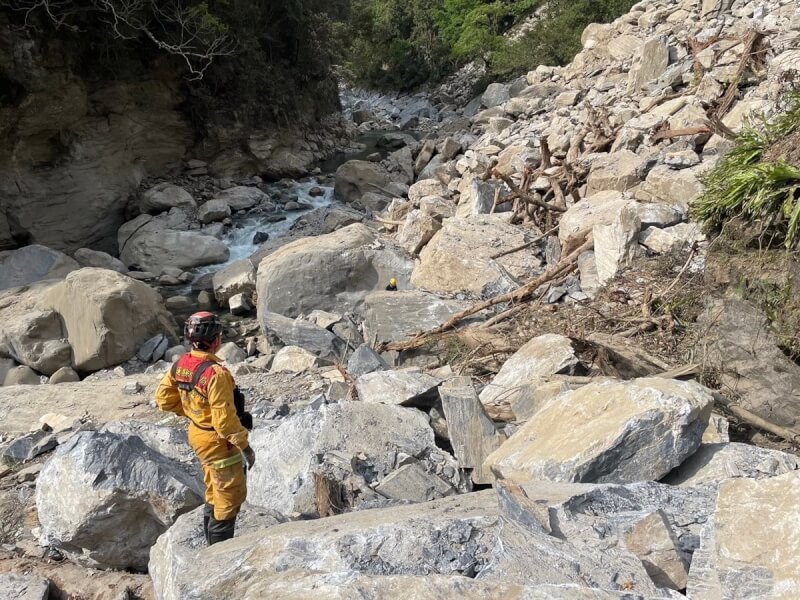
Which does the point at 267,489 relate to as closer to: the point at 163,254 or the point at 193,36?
the point at 163,254

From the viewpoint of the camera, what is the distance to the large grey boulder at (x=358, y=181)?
583 inches

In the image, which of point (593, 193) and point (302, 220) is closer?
point (593, 193)

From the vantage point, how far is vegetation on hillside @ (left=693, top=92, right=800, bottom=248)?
15.4ft

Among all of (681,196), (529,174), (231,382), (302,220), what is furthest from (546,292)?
(302,220)

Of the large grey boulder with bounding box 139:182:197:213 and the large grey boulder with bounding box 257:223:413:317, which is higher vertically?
the large grey boulder with bounding box 257:223:413:317

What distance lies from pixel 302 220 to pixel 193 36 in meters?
4.91

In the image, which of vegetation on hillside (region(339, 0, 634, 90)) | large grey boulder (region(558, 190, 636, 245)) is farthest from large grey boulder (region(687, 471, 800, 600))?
vegetation on hillside (region(339, 0, 634, 90))

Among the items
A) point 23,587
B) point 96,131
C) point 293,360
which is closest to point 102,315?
point 293,360

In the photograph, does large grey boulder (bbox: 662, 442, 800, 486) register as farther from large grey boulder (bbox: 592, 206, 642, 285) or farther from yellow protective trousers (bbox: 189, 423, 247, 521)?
large grey boulder (bbox: 592, 206, 642, 285)

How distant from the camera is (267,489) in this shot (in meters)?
3.99

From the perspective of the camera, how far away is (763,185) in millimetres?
4848

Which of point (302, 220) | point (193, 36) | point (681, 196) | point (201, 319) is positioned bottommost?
point (302, 220)

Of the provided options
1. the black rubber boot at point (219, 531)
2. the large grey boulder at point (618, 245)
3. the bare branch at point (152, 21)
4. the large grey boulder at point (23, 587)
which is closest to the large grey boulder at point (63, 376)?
the large grey boulder at point (23, 587)

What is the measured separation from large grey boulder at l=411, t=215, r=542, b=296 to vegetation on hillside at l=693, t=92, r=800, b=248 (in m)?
2.33
